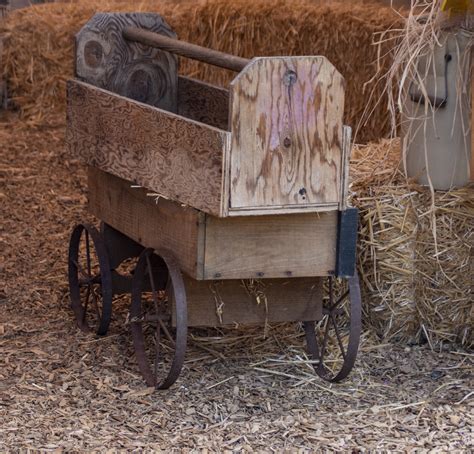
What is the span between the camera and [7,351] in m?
4.43

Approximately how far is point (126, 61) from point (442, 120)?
146 centimetres

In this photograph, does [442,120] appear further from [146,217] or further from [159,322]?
[159,322]

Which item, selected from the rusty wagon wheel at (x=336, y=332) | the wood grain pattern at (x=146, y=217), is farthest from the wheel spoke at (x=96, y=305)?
the rusty wagon wheel at (x=336, y=332)

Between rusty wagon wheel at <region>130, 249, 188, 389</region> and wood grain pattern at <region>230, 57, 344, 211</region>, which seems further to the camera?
rusty wagon wheel at <region>130, 249, 188, 389</region>

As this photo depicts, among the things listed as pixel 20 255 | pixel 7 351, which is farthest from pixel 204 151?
pixel 20 255

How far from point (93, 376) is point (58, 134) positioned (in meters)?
3.70

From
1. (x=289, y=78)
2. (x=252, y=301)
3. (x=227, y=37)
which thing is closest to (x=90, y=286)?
(x=252, y=301)

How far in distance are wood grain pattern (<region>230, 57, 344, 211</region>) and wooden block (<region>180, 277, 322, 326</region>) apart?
54 cm

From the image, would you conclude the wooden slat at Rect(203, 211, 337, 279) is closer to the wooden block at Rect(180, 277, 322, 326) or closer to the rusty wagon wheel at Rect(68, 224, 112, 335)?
the wooden block at Rect(180, 277, 322, 326)

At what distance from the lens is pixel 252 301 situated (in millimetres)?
4195

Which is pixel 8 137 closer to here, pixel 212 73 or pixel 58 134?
pixel 58 134

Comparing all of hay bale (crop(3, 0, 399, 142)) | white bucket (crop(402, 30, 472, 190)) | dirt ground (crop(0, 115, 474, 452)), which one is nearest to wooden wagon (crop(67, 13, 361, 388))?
dirt ground (crop(0, 115, 474, 452))

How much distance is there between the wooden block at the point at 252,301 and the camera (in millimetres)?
4129

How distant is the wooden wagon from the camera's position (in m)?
3.64
